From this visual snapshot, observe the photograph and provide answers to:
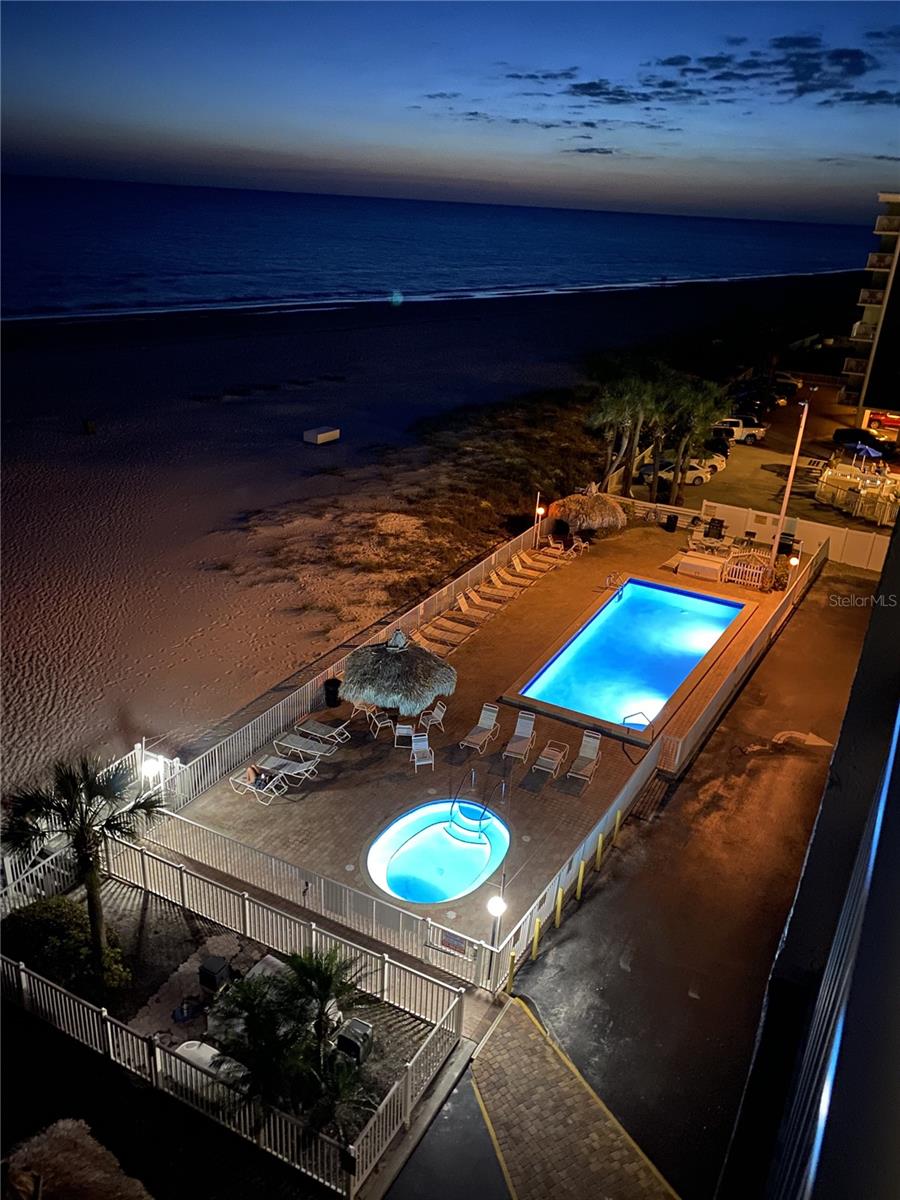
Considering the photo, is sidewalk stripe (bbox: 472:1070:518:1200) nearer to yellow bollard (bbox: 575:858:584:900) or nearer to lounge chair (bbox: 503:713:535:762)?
yellow bollard (bbox: 575:858:584:900)

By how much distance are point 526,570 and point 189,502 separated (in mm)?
12595

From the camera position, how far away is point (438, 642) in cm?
1902

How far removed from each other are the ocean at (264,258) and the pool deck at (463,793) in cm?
6353

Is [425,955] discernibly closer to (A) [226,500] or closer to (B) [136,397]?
(A) [226,500]

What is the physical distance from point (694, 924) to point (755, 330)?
71887 millimetres

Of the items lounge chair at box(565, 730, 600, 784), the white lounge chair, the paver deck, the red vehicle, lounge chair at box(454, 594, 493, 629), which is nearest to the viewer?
the paver deck

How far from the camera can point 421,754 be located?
48.6ft

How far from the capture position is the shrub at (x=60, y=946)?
1048 cm

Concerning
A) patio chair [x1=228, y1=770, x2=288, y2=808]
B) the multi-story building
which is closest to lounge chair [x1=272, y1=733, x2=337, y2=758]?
patio chair [x1=228, y1=770, x2=288, y2=808]

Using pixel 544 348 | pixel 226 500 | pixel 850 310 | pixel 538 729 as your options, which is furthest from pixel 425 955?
pixel 850 310

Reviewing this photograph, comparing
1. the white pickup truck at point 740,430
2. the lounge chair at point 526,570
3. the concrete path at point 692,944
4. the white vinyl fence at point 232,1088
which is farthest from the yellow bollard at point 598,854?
the white pickup truck at point 740,430

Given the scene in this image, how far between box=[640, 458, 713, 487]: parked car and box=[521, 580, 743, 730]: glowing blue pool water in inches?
341

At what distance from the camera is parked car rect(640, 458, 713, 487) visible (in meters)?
30.4

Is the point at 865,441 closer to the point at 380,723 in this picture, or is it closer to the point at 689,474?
the point at 689,474
